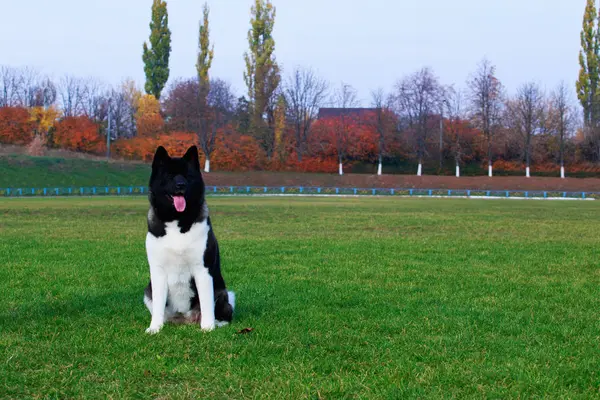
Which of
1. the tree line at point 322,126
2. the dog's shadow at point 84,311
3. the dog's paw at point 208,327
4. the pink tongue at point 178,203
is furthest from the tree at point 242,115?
the pink tongue at point 178,203

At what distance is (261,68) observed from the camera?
7288 cm

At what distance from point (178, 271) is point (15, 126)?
71873 mm

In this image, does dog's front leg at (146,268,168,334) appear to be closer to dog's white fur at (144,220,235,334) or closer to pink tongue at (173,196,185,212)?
dog's white fur at (144,220,235,334)

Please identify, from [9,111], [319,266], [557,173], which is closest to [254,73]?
[9,111]

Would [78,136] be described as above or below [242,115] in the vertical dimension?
below

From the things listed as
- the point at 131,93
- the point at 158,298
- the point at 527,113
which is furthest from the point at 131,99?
the point at 158,298

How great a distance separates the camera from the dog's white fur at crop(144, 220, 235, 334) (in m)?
5.92

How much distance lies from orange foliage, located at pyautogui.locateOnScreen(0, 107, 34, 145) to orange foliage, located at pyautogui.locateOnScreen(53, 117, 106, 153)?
10.1 feet

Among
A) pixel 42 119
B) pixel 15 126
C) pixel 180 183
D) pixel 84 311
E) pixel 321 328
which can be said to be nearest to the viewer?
pixel 180 183

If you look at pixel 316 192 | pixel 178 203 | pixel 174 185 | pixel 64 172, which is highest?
pixel 64 172

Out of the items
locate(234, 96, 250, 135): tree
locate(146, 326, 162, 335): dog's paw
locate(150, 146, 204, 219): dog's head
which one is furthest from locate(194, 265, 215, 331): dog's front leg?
locate(234, 96, 250, 135): tree

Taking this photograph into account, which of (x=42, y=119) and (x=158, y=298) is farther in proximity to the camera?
(x=42, y=119)

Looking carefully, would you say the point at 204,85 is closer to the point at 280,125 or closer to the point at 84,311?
the point at 280,125

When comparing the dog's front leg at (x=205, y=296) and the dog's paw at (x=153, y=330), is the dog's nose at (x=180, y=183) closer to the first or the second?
the dog's front leg at (x=205, y=296)
